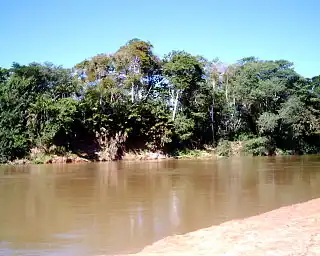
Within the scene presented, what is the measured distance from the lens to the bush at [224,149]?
37469 mm

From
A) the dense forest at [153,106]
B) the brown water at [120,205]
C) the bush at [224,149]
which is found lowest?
the brown water at [120,205]

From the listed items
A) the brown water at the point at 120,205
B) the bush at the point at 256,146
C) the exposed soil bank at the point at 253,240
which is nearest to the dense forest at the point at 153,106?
the bush at the point at 256,146

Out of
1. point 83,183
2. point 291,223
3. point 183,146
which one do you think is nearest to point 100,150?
point 183,146

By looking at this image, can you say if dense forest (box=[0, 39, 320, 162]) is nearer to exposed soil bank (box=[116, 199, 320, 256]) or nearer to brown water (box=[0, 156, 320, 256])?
brown water (box=[0, 156, 320, 256])

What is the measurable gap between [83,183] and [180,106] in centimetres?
2169

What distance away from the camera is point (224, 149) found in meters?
37.6

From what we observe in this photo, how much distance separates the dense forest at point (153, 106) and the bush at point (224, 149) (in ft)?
0.42

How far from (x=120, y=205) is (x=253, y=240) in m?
6.14

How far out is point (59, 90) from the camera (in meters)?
32.2

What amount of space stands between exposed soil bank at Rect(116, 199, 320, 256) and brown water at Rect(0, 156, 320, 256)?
39.2 inches

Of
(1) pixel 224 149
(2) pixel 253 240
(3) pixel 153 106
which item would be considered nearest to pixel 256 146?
(1) pixel 224 149

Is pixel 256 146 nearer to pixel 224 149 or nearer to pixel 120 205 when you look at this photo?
pixel 224 149

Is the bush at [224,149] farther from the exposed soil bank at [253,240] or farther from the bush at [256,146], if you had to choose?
the exposed soil bank at [253,240]

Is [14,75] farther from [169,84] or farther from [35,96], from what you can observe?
[169,84]
